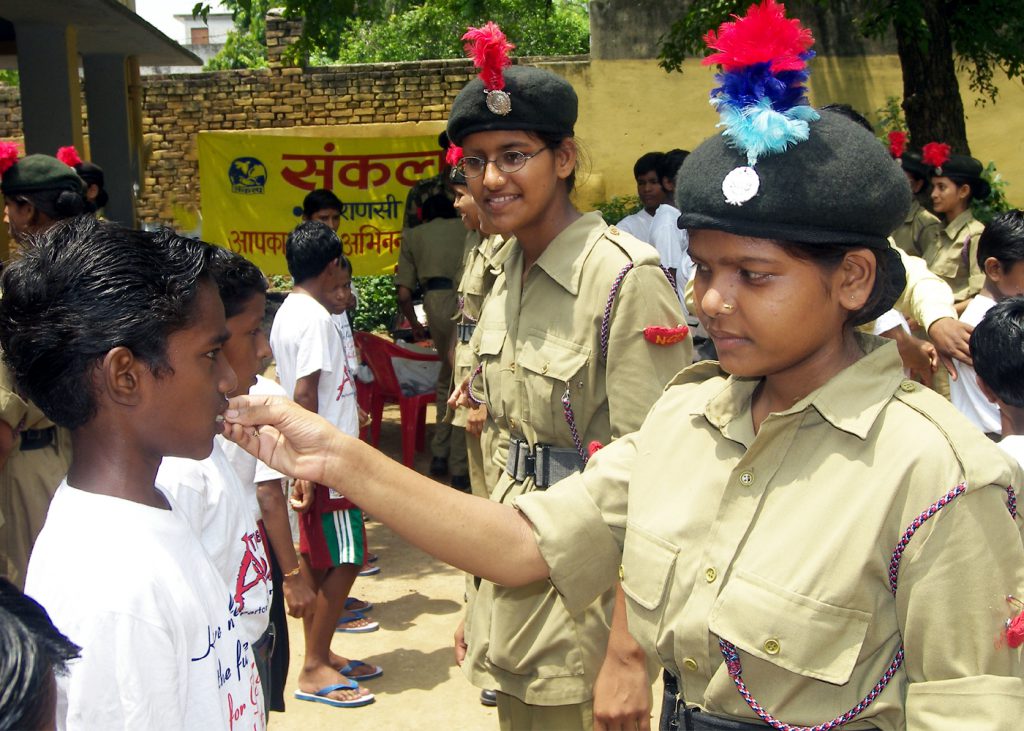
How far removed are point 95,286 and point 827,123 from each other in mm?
1219

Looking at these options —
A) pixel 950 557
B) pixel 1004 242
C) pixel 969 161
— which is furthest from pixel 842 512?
pixel 969 161

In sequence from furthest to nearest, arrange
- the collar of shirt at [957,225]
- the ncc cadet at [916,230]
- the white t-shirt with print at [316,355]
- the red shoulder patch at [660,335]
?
the ncc cadet at [916,230] → the collar of shirt at [957,225] → the white t-shirt with print at [316,355] → the red shoulder patch at [660,335]

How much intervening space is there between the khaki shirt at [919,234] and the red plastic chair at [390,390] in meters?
3.44

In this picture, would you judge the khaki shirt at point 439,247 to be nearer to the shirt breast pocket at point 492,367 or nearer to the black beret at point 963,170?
the black beret at point 963,170

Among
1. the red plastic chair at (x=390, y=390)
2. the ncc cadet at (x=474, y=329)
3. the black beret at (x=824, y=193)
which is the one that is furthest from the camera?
the red plastic chair at (x=390, y=390)

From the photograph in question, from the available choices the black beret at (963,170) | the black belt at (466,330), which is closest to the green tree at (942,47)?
the black beret at (963,170)

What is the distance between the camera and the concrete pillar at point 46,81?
8.50 m

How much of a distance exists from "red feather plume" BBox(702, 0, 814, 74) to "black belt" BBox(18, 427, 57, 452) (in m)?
2.99

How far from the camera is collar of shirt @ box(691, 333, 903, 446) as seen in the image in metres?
1.66

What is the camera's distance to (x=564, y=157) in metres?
3.14

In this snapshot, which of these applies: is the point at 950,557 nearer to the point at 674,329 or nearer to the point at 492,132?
the point at 674,329

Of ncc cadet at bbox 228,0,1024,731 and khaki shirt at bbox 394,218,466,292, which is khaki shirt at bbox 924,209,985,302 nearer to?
khaki shirt at bbox 394,218,466,292

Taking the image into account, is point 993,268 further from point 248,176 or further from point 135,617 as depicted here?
point 248,176

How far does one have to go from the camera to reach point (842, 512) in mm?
1605
